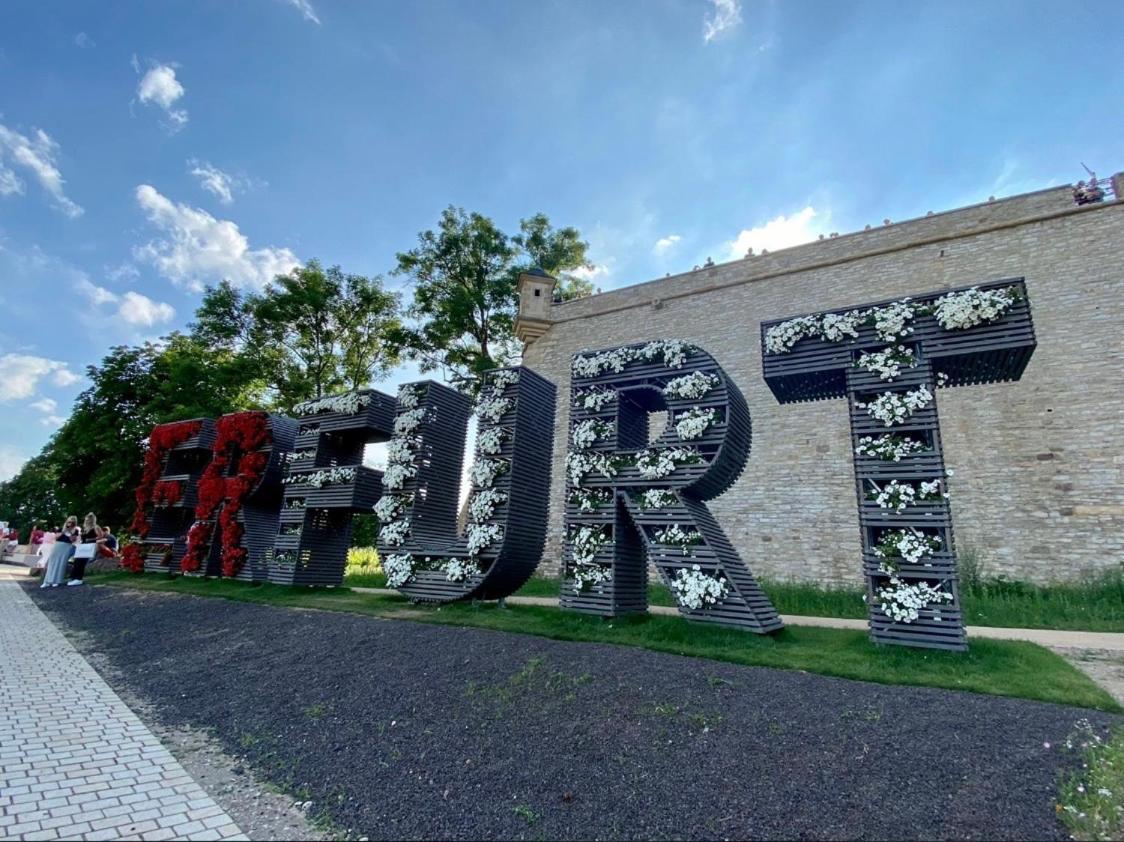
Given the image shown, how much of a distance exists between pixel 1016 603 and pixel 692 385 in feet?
24.6

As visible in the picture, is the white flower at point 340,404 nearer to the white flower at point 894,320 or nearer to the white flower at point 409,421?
the white flower at point 409,421

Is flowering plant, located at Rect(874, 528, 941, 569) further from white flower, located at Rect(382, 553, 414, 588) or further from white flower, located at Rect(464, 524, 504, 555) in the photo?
white flower, located at Rect(382, 553, 414, 588)

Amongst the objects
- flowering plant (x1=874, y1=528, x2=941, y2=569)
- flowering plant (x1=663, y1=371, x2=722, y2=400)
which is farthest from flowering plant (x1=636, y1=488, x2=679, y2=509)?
flowering plant (x1=874, y1=528, x2=941, y2=569)

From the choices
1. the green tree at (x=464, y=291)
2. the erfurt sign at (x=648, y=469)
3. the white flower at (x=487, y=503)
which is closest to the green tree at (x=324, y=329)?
the green tree at (x=464, y=291)

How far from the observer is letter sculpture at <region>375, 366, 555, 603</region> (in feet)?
27.1

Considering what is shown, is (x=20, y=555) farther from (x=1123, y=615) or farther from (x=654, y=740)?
(x=1123, y=615)

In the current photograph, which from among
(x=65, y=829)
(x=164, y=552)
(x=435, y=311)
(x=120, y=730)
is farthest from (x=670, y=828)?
(x=435, y=311)

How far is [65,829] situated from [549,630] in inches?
176

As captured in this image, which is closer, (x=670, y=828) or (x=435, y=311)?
(x=670, y=828)

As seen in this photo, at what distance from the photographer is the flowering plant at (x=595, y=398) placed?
26.7 feet

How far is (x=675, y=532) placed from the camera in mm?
6754

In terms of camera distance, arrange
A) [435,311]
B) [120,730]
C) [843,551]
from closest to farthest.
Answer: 1. [120,730]
2. [843,551]
3. [435,311]

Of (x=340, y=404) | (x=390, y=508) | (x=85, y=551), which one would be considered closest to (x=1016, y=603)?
(x=390, y=508)

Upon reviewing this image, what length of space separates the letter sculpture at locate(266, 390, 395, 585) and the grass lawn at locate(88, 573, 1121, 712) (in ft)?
9.28
